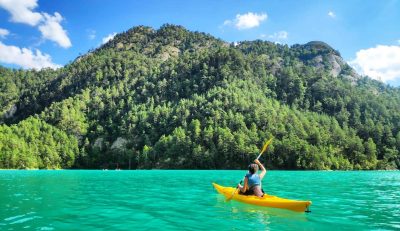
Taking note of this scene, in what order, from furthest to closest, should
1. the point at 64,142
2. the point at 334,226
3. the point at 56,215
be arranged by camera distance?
the point at 64,142 → the point at 56,215 → the point at 334,226

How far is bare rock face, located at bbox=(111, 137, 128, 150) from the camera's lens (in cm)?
18900

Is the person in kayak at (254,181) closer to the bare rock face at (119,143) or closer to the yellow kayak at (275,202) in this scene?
the yellow kayak at (275,202)

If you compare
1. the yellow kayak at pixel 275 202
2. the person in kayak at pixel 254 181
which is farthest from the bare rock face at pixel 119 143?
the person in kayak at pixel 254 181

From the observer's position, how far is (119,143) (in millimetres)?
192625

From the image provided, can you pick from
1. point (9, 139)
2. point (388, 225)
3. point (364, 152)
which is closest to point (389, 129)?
point (364, 152)

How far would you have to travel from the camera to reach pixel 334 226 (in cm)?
1969

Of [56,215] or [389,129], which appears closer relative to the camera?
[56,215]

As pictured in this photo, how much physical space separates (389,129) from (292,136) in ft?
161

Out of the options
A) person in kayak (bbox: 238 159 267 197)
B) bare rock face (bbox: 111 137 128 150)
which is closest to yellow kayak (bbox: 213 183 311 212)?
person in kayak (bbox: 238 159 267 197)

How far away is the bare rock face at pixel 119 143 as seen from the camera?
189000 millimetres

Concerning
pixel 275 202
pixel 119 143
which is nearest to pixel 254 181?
pixel 275 202

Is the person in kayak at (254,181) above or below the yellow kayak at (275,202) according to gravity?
above

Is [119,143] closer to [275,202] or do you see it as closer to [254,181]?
[254,181]

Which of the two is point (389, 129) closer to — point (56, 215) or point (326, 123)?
point (326, 123)
